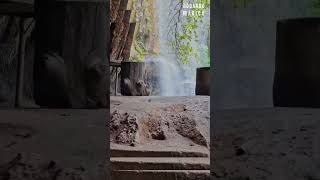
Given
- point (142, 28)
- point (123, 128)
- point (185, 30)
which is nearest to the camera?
point (123, 128)

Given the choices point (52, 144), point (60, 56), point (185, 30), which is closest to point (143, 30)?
point (185, 30)

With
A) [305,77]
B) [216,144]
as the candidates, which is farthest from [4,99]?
[305,77]

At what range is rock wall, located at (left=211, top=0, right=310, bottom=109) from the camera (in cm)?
229

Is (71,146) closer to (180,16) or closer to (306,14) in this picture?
(306,14)

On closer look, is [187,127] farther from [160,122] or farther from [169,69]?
[169,69]

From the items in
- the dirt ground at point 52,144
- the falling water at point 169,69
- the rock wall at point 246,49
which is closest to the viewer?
the dirt ground at point 52,144

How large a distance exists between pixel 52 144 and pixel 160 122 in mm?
2864

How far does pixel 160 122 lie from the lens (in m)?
5.04

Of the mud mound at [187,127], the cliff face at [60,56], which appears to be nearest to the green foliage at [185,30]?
the mud mound at [187,127]

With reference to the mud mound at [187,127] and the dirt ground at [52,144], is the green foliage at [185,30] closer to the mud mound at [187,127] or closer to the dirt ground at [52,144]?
the mud mound at [187,127]

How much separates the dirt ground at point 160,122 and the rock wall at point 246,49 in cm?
236

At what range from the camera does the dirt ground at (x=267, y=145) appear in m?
2.24

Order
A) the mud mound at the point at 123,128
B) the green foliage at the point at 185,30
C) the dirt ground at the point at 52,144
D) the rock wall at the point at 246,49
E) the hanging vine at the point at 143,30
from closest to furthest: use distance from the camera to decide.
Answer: the dirt ground at the point at 52,144 < the rock wall at the point at 246,49 < the mud mound at the point at 123,128 < the green foliage at the point at 185,30 < the hanging vine at the point at 143,30

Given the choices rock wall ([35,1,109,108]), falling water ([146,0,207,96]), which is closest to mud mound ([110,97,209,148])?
falling water ([146,0,207,96])
